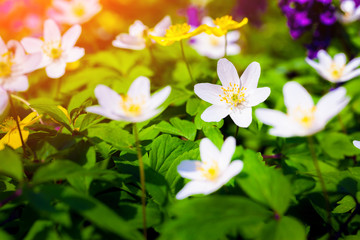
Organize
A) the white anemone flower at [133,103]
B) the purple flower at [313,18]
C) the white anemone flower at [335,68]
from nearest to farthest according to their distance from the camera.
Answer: the white anemone flower at [133,103] → the white anemone flower at [335,68] → the purple flower at [313,18]

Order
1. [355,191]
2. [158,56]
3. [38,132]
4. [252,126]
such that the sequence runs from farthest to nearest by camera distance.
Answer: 1. [158,56]
2. [252,126]
3. [38,132]
4. [355,191]

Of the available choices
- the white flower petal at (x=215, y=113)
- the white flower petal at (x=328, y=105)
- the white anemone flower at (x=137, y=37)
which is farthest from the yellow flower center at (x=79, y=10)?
the white flower petal at (x=328, y=105)

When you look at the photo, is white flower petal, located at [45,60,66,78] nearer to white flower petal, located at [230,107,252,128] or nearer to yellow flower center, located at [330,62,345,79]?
white flower petal, located at [230,107,252,128]

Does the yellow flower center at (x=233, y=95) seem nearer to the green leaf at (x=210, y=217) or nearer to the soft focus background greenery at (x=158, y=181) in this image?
the soft focus background greenery at (x=158, y=181)

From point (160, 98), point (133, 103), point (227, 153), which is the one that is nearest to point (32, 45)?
point (133, 103)

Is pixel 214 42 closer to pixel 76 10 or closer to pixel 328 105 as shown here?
pixel 76 10

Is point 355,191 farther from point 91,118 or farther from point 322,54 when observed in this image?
point 91,118

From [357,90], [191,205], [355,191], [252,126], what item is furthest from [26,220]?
[357,90]
